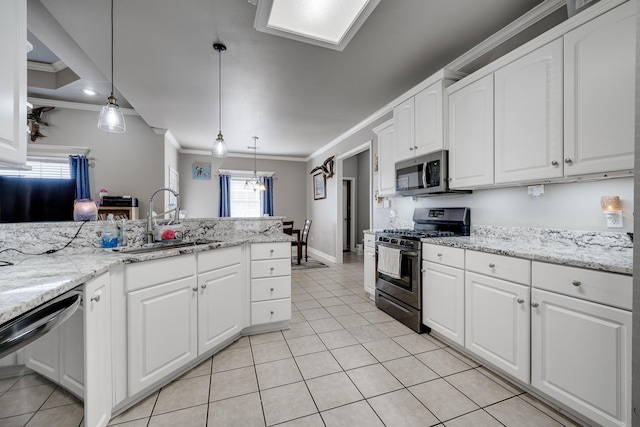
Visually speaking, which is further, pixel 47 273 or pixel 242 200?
pixel 242 200

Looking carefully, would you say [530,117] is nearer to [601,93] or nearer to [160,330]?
[601,93]

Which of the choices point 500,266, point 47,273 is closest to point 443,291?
point 500,266

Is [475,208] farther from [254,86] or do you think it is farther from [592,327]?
[254,86]

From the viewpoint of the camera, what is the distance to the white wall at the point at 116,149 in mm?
4160

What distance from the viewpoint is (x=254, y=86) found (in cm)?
323

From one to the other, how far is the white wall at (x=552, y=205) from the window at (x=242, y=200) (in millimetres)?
5222

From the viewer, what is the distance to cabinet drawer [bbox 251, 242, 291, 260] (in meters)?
2.45

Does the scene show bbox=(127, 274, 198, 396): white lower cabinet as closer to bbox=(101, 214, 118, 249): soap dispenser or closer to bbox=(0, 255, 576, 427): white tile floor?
bbox=(0, 255, 576, 427): white tile floor

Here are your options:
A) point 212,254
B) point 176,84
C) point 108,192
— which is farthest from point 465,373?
point 108,192

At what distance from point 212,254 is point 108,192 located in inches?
144

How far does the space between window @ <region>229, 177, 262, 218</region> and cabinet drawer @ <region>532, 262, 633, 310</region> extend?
20.7 feet

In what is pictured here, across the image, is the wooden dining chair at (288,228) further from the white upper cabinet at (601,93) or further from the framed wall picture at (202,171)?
the white upper cabinet at (601,93)

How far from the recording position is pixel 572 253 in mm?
1562

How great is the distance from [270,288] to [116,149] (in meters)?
3.92
